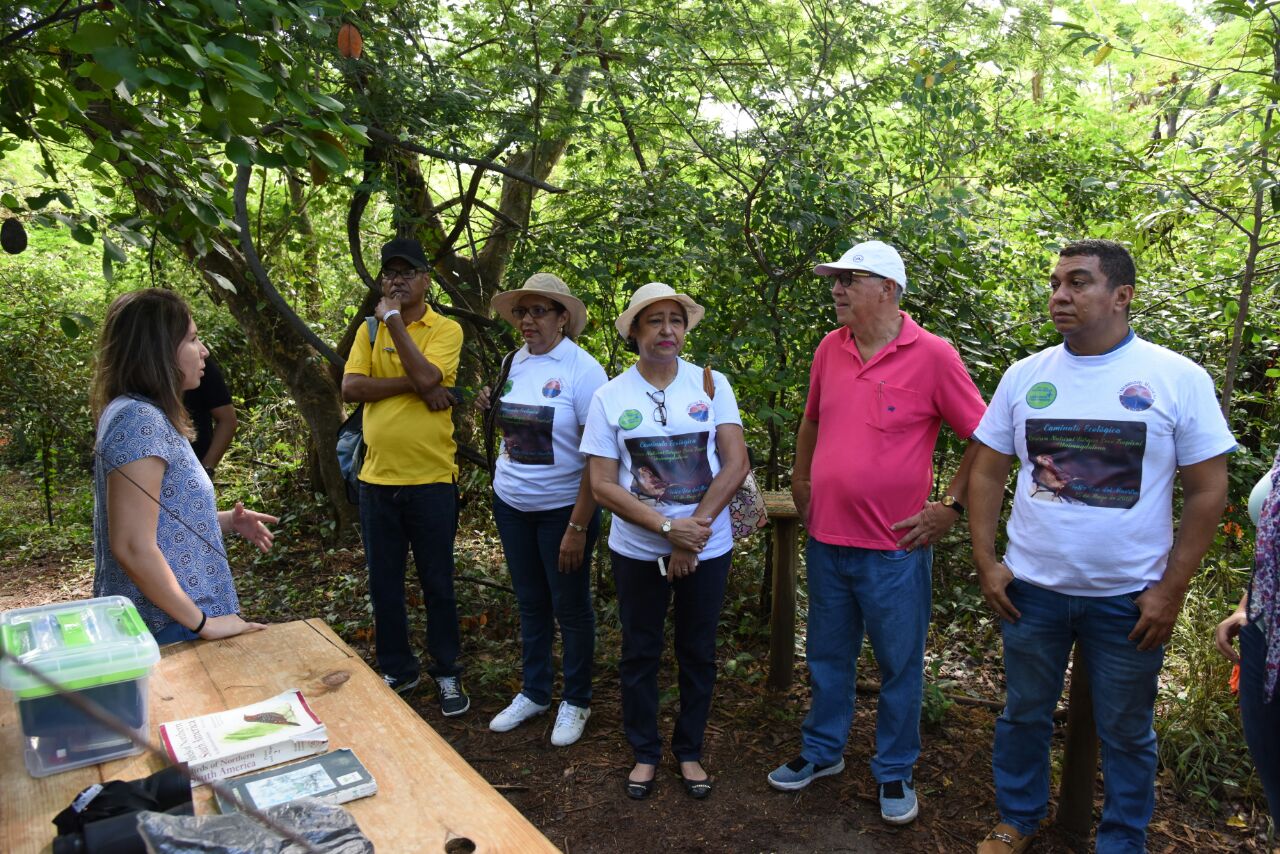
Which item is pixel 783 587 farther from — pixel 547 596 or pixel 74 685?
pixel 74 685

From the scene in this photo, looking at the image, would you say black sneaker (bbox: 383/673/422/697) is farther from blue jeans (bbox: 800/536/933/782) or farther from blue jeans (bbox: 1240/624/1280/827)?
blue jeans (bbox: 1240/624/1280/827)

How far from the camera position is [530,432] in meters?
3.84

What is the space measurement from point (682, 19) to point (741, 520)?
3.29m

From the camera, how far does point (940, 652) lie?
480 cm

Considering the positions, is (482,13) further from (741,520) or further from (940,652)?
(940,652)

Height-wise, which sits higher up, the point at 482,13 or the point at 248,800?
the point at 482,13

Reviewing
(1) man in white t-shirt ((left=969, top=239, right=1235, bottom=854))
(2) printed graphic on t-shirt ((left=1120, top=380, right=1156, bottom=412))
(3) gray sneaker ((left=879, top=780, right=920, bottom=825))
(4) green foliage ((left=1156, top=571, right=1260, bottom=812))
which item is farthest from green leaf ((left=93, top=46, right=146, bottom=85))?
(4) green foliage ((left=1156, top=571, right=1260, bottom=812))

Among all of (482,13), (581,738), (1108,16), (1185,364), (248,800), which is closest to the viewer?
(248,800)

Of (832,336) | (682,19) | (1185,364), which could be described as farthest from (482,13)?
(1185,364)

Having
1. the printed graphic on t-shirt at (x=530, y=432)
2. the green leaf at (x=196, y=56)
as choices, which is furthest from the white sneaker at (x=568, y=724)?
the green leaf at (x=196, y=56)

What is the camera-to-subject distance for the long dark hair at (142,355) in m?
2.46

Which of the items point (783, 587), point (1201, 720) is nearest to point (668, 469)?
point (783, 587)

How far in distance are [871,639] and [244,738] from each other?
7.15 feet

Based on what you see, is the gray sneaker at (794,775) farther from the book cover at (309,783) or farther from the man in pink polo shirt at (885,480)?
the book cover at (309,783)
